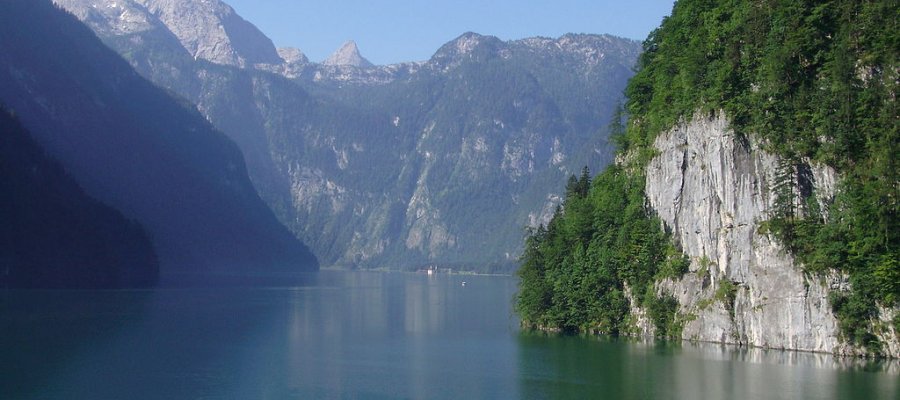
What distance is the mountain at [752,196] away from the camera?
7525cm

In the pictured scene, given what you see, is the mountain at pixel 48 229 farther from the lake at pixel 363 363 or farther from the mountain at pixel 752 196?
the mountain at pixel 752 196

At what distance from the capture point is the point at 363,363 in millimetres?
81625

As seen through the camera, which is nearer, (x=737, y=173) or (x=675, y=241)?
(x=737, y=173)

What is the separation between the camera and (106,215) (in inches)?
7697

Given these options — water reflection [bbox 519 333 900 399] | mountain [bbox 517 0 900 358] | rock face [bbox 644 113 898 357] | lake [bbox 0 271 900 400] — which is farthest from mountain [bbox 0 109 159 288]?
rock face [bbox 644 113 898 357]

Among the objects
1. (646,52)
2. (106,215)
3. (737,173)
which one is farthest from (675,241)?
(106,215)

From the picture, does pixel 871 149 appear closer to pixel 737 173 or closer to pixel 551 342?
pixel 737 173

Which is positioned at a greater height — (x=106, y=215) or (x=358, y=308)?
(x=106, y=215)

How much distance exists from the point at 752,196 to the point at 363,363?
1304 inches

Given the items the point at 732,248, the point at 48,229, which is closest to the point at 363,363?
the point at 732,248

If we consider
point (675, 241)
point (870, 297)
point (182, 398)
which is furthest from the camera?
point (675, 241)

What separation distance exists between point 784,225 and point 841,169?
577 centimetres

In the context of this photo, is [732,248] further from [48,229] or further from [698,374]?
[48,229]

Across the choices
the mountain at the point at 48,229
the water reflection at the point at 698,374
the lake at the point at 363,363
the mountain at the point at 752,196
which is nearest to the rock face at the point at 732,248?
the mountain at the point at 752,196
